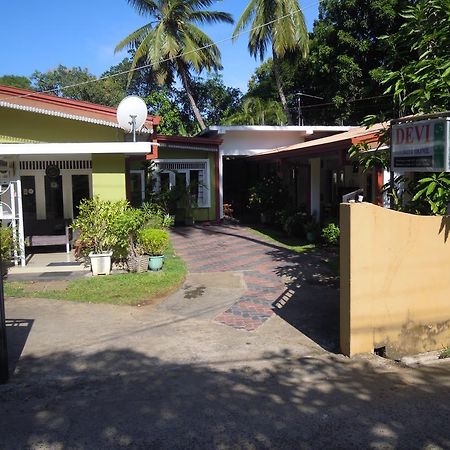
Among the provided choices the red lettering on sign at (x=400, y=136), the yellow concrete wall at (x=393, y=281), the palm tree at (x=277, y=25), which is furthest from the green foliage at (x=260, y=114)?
the yellow concrete wall at (x=393, y=281)

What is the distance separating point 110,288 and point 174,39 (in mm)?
17748

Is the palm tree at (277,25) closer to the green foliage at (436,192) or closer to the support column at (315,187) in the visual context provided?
the support column at (315,187)

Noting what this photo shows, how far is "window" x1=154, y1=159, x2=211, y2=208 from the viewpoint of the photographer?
1747 centimetres

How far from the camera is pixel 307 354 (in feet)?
17.8

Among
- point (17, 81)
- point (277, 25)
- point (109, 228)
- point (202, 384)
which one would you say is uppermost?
point (17, 81)

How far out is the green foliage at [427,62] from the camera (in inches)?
227

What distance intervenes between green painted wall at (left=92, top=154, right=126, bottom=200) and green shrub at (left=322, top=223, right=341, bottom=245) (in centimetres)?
496

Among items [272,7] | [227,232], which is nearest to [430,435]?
[227,232]

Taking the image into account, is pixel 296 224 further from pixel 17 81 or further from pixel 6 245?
pixel 17 81

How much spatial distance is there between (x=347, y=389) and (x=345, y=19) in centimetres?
2121

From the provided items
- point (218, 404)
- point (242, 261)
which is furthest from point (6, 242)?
point (218, 404)

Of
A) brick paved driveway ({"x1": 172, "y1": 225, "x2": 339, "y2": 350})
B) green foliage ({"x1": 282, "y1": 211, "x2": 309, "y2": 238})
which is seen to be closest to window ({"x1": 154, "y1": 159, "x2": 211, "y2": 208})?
brick paved driveway ({"x1": 172, "y1": 225, "x2": 339, "y2": 350})

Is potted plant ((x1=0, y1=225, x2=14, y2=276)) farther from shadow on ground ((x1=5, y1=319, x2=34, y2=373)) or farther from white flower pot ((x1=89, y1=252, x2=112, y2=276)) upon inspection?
shadow on ground ((x1=5, y1=319, x2=34, y2=373))

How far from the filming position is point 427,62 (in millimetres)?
5777
